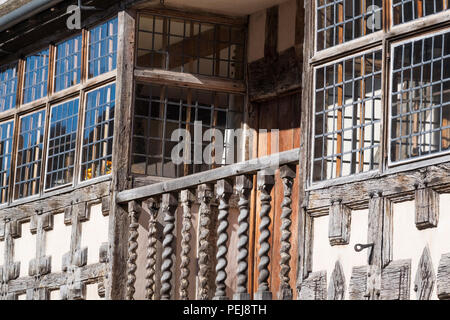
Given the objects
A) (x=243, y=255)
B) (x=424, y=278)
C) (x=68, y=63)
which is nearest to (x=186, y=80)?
(x=68, y=63)

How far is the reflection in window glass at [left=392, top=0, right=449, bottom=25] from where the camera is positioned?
26.8 ft

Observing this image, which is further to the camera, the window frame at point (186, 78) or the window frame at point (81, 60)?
the window frame at point (81, 60)

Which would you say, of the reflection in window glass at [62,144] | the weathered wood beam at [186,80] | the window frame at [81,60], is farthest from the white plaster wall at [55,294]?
the weathered wood beam at [186,80]

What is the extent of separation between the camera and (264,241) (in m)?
8.86

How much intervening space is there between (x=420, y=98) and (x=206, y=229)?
2448 mm

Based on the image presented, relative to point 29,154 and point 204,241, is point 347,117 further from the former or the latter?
point 29,154

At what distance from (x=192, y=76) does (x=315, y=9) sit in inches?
105

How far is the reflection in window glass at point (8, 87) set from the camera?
13.7m

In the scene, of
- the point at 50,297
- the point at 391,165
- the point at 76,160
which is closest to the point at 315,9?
the point at 391,165

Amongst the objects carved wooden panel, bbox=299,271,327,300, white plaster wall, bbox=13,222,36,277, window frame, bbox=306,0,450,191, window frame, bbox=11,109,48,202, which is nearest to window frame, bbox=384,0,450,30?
window frame, bbox=306,0,450,191

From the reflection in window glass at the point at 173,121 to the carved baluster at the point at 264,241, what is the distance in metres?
2.64

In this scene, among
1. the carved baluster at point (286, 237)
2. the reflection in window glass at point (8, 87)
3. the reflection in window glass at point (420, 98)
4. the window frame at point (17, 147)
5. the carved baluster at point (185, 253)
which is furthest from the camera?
the reflection in window glass at point (8, 87)

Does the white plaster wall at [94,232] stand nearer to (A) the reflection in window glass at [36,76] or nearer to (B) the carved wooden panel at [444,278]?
(A) the reflection in window glass at [36,76]

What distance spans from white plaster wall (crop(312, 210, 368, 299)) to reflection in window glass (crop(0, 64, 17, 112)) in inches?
235
